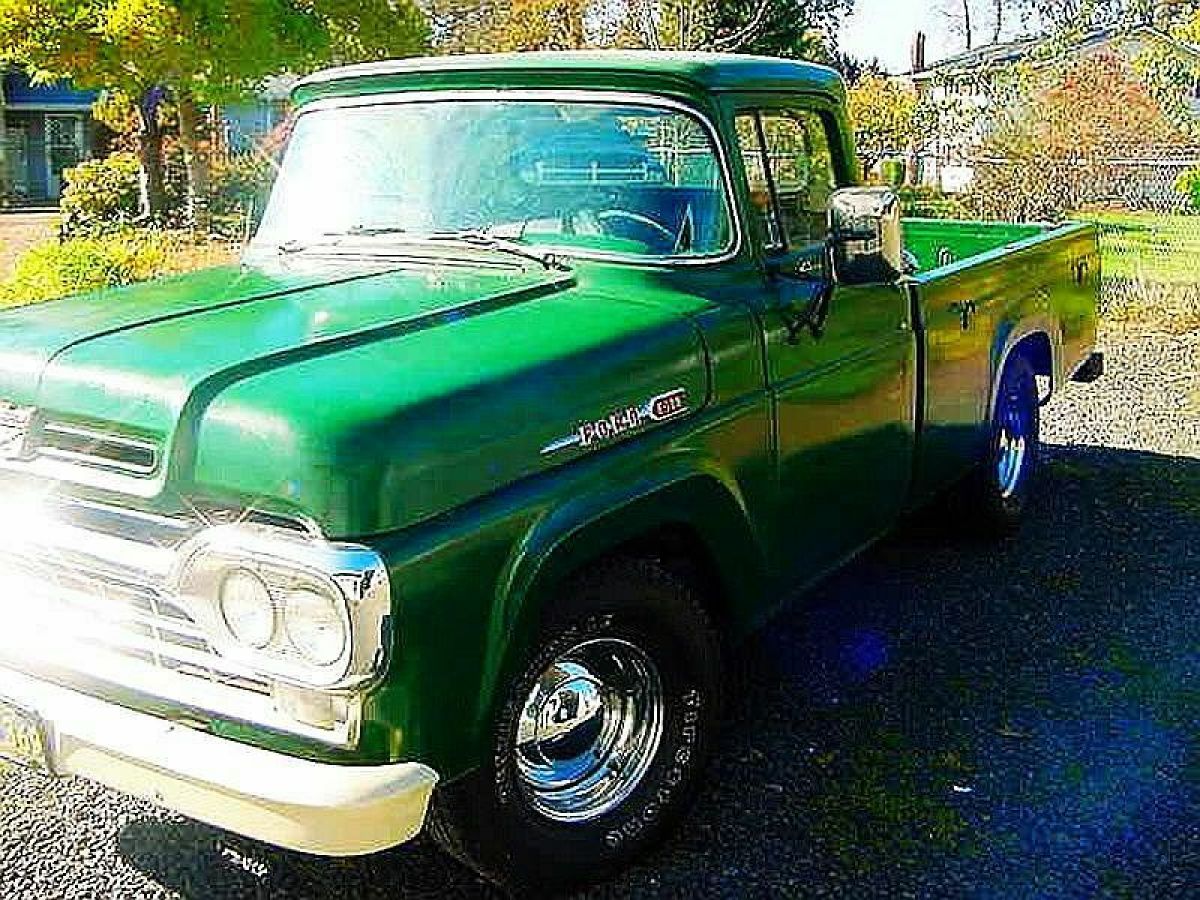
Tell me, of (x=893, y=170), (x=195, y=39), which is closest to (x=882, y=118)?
(x=893, y=170)

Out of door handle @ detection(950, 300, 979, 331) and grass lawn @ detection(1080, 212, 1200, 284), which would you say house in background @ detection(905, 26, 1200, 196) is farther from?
door handle @ detection(950, 300, 979, 331)

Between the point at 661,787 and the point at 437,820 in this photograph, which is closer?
the point at 437,820

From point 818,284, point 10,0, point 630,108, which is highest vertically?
point 10,0

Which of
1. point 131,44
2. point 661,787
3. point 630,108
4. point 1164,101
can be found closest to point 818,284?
point 630,108

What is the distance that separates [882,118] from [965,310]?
74.7ft

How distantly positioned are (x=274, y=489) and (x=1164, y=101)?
19.7 meters

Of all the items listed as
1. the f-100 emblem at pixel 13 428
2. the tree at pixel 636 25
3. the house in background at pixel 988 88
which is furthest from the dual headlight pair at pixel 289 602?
the house in background at pixel 988 88

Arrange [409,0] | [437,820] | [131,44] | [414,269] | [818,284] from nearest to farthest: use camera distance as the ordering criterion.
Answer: [437,820]
[414,269]
[818,284]
[131,44]
[409,0]

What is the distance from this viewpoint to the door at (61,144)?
3609 centimetres

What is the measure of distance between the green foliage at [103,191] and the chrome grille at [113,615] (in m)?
20.0

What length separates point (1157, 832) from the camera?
3662 millimetres

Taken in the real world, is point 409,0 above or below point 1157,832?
above

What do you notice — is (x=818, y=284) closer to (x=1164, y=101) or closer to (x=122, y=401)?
(x=122, y=401)

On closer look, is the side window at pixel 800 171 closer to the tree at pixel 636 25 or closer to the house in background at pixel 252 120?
the tree at pixel 636 25
